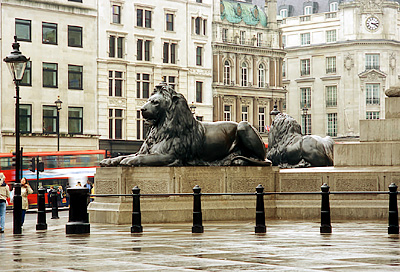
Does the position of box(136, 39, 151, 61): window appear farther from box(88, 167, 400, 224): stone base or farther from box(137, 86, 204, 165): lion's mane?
box(137, 86, 204, 165): lion's mane

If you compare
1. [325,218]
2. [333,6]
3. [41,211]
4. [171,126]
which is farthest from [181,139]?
[333,6]

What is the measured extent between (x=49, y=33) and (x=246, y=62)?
23.0 m

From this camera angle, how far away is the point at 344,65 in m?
92.6

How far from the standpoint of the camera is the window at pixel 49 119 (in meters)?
63.8

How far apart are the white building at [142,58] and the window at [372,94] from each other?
2331 centimetres

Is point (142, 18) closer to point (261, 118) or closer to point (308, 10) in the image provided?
point (261, 118)

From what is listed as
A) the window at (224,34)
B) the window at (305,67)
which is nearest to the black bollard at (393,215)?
the window at (224,34)

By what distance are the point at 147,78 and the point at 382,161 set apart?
52.6 metres

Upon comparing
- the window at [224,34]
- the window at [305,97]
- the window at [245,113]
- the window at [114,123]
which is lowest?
the window at [114,123]

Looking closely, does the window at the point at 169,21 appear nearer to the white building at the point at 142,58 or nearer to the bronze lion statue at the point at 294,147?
the white building at the point at 142,58

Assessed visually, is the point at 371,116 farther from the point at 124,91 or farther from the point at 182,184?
the point at 182,184

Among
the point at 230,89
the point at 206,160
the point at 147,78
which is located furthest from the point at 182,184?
the point at 230,89

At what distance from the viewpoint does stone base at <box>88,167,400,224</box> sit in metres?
18.8

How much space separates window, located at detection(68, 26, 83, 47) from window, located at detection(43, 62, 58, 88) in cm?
234
